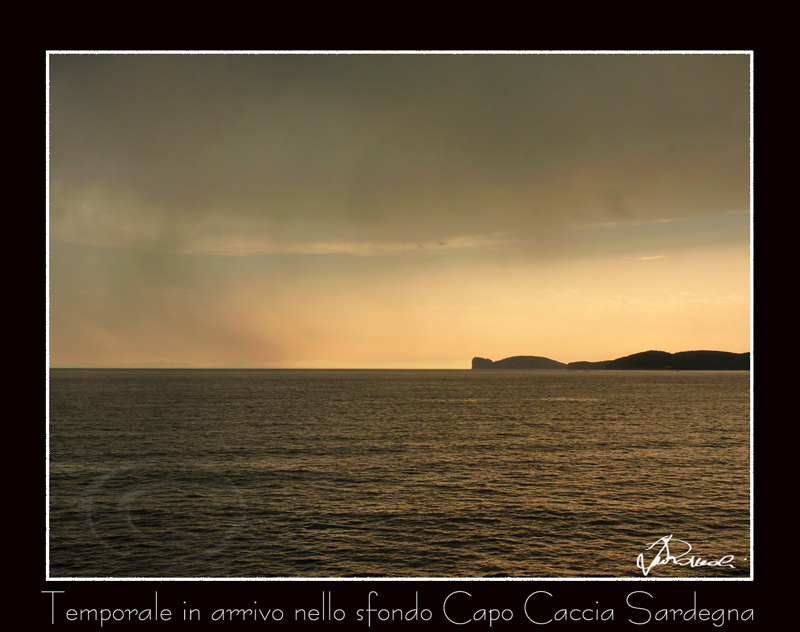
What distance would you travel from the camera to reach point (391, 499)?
3466cm

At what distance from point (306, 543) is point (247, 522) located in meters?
4.99

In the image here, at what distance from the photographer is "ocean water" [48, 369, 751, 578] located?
25.1m

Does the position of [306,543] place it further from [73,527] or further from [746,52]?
[746,52]

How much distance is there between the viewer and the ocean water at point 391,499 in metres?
25.1

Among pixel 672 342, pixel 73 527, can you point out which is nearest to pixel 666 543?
pixel 73 527

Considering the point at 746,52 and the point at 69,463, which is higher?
the point at 746,52
